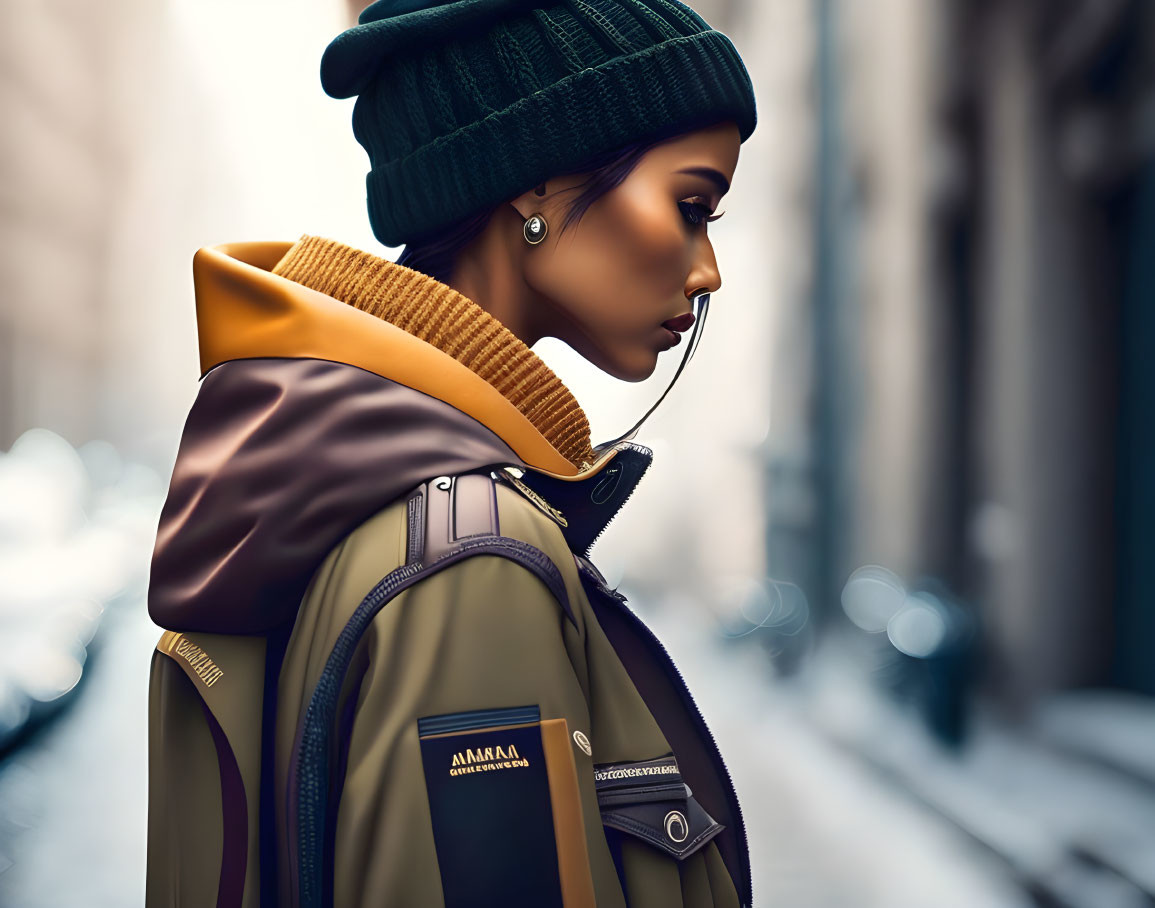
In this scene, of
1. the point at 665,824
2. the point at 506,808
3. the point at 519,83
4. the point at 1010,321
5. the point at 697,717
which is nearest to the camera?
the point at 506,808

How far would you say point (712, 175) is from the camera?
1.16 m

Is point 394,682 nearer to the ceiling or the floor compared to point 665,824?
nearer to the ceiling

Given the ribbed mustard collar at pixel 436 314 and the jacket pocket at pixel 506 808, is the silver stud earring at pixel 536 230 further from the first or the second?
the jacket pocket at pixel 506 808

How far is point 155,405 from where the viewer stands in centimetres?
592

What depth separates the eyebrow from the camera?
115 cm

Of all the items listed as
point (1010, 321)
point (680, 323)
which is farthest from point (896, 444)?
point (680, 323)

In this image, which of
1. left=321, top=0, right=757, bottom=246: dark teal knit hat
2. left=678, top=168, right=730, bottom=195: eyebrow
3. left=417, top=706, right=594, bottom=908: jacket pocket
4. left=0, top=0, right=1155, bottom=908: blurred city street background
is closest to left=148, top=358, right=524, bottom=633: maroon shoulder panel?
left=417, top=706, right=594, bottom=908: jacket pocket

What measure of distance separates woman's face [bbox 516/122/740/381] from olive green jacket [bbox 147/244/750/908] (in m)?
0.24

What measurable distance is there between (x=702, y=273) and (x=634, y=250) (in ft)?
0.37

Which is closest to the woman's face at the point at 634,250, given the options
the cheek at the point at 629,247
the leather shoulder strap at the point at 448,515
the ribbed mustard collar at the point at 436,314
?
the cheek at the point at 629,247

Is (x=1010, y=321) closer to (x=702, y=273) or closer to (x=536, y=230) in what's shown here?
(x=702, y=273)

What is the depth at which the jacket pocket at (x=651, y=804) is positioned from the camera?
86cm

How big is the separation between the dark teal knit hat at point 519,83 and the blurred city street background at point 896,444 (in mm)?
2665

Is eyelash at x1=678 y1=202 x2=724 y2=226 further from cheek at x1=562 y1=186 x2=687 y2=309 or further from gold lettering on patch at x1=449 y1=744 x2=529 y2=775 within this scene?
gold lettering on patch at x1=449 y1=744 x2=529 y2=775
